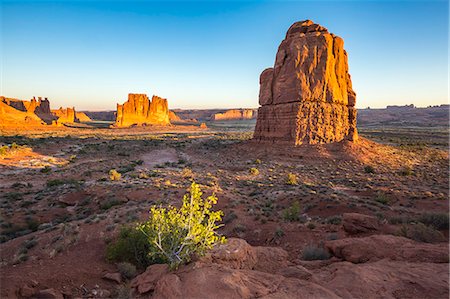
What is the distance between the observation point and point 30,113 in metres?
83.0

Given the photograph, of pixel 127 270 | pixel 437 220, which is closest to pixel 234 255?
pixel 127 270

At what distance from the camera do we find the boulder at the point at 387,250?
539 centimetres

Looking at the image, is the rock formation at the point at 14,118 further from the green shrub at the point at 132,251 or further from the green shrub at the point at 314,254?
the green shrub at the point at 314,254

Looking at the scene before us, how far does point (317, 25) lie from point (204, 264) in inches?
1264

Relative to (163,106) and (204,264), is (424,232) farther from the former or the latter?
(163,106)

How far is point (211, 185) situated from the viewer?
17.0 metres

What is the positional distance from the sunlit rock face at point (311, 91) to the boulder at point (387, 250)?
71.7 ft

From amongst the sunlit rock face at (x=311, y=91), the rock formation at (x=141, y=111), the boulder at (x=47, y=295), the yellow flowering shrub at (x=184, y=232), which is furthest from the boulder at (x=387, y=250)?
the rock formation at (x=141, y=111)

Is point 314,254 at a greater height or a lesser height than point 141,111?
lesser

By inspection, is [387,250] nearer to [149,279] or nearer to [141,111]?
[149,279]

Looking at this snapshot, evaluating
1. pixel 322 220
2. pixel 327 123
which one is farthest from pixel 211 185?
pixel 327 123

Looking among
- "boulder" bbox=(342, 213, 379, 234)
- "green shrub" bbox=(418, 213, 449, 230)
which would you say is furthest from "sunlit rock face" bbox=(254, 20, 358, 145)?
"boulder" bbox=(342, 213, 379, 234)

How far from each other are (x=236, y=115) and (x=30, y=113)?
4973 inches

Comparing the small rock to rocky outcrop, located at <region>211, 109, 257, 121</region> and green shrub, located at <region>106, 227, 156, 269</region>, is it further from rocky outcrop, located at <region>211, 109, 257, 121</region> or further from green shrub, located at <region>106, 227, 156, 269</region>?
rocky outcrop, located at <region>211, 109, 257, 121</region>
